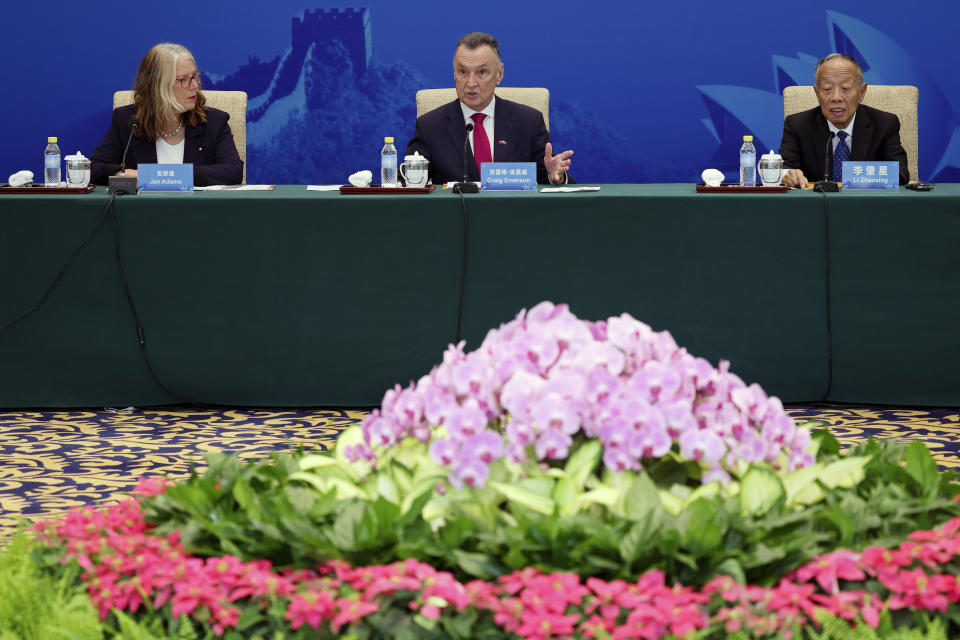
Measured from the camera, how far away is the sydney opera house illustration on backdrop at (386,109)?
536 cm

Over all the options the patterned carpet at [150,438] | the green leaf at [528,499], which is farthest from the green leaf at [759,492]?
the patterned carpet at [150,438]

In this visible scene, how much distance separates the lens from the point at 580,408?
1292mm

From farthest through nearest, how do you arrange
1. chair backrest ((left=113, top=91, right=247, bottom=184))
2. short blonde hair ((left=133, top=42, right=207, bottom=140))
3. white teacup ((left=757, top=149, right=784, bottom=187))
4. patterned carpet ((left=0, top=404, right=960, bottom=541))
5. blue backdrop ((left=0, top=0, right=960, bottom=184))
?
1. blue backdrop ((left=0, top=0, right=960, bottom=184))
2. chair backrest ((left=113, top=91, right=247, bottom=184))
3. short blonde hair ((left=133, top=42, right=207, bottom=140))
4. white teacup ((left=757, top=149, right=784, bottom=187))
5. patterned carpet ((left=0, top=404, right=960, bottom=541))

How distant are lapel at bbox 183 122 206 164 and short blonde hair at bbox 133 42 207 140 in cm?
3

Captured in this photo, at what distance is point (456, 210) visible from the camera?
3.18 m

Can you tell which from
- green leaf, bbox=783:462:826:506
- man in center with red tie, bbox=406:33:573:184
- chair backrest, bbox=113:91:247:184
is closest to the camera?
green leaf, bbox=783:462:826:506

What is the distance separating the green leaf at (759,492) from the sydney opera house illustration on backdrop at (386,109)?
4.26m

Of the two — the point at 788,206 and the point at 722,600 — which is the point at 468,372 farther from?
the point at 788,206

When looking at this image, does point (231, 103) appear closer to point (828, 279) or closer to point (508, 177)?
point (508, 177)

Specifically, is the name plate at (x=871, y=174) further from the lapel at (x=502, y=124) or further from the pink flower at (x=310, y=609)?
the pink flower at (x=310, y=609)

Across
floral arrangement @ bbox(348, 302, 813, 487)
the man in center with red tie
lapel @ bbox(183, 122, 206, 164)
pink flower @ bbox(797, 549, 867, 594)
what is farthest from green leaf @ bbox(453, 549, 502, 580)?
lapel @ bbox(183, 122, 206, 164)

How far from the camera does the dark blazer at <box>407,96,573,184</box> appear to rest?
409cm

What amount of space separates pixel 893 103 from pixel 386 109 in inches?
91.1

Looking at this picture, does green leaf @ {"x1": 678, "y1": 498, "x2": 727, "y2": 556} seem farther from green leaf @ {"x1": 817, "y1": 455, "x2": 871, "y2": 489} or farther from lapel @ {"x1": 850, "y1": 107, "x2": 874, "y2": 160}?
lapel @ {"x1": 850, "y1": 107, "x2": 874, "y2": 160}
